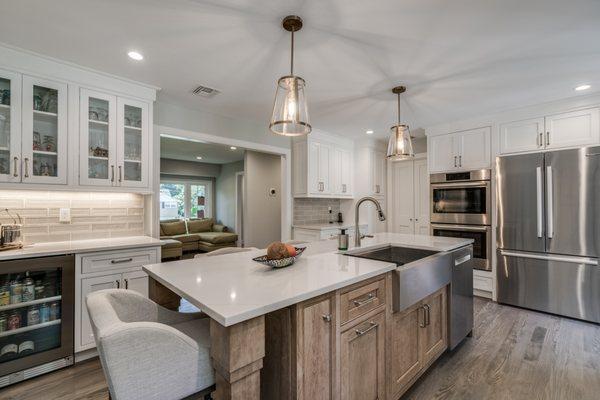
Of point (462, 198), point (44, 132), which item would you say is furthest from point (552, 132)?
point (44, 132)

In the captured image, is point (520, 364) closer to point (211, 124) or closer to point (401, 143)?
point (401, 143)

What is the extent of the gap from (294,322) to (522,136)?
12.4ft

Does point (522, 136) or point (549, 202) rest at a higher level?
point (522, 136)

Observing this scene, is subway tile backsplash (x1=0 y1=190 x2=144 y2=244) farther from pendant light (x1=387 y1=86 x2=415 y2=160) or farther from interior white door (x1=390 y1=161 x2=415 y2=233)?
interior white door (x1=390 y1=161 x2=415 y2=233)

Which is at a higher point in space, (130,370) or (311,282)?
(311,282)

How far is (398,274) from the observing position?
158cm

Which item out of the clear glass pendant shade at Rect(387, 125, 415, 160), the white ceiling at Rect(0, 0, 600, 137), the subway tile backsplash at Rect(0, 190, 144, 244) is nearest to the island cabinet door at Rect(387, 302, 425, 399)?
the clear glass pendant shade at Rect(387, 125, 415, 160)

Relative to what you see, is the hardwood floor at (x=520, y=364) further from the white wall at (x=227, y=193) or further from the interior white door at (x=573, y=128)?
the white wall at (x=227, y=193)

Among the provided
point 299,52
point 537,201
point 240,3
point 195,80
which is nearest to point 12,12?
point 195,80

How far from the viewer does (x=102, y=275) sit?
224cm

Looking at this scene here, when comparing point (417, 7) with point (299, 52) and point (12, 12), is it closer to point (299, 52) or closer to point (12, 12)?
point (299, 52)

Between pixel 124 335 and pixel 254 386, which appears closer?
pixel 124 335

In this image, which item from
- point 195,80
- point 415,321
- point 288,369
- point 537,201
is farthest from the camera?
point 537,201

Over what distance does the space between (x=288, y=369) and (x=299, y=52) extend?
2100 mm
